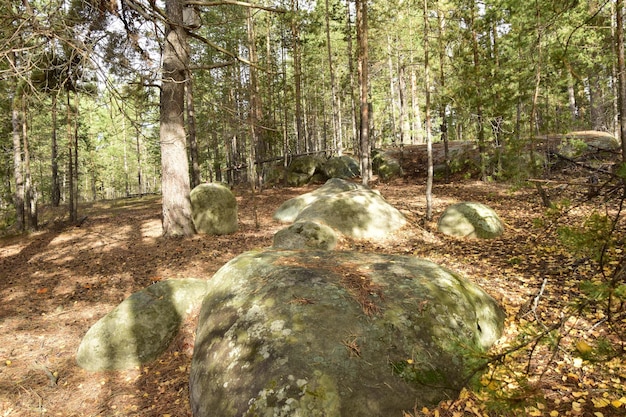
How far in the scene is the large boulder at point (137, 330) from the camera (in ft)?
16.4

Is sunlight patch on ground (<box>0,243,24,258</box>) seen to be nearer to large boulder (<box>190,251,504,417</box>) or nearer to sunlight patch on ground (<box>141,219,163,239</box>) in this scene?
sunlight patch on ground (<box>141,219,163,239</box>)

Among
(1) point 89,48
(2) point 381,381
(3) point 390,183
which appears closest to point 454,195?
(3) point 390,183

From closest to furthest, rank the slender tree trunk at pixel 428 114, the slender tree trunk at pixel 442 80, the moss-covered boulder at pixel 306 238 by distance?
1. the moss-covered boulder at pixel 306 238
2. the slender tree trunk at pixel 428 114
3. the slender tree trunk at pixel 442 80

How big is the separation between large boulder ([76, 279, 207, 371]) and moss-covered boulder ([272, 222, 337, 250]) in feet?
10.4

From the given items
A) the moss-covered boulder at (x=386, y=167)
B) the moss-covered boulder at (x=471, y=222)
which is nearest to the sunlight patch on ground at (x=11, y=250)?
the moss-covered boulder at (x=471, y=222)

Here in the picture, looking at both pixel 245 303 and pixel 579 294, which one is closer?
pixel 245 303

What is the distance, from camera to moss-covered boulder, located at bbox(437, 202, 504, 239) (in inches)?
367

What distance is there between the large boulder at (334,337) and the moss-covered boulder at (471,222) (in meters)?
4.83

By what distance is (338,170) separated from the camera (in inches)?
882

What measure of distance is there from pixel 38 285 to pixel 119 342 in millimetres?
4367

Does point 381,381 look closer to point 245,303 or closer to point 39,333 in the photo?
point 245,303

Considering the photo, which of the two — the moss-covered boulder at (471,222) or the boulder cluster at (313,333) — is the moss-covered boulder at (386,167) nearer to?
the moss-covered boulder at (471,222)

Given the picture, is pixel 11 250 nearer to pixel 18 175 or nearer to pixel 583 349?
pixel 18 175

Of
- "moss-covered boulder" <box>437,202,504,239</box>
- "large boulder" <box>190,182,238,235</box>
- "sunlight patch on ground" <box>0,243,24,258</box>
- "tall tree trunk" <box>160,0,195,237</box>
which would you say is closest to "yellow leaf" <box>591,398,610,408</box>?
"moss-covered boulder" <box>437,202,504,239</box>
